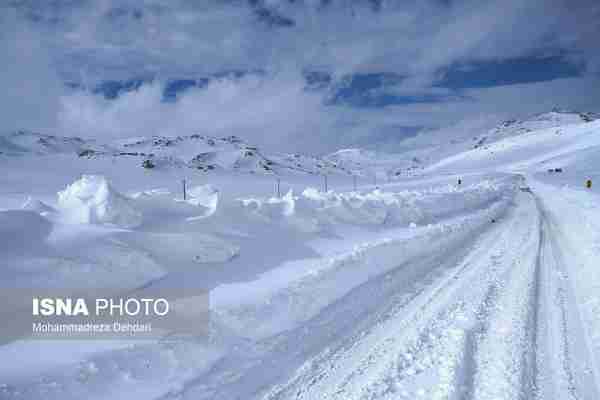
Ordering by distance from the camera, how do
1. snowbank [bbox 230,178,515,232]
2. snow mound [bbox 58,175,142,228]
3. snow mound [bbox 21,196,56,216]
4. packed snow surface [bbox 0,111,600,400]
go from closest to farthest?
packed snow surface [bbox 0,111,600,400], snow mound [bbox 58,175,142,228], snow mound [bbox 21,196,56,216], snowbank [bbox 230,178,515,232]

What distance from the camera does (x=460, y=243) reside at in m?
11.5

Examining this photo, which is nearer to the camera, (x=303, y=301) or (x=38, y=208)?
(x=303, y=301)

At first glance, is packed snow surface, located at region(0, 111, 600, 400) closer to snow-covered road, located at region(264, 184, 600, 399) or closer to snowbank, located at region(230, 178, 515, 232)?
snow-covered road, located at region(264, 184, 600, 399)

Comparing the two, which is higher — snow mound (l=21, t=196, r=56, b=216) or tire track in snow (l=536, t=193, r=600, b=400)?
snow mound (l=21, t=196, r=56, b=216)

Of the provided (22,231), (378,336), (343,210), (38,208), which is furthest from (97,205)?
(343,210)

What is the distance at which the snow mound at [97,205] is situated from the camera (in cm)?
867

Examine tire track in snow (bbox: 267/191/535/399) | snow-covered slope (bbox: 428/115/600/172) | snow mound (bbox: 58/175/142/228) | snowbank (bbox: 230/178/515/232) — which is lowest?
tire track in snow (bbox: 267/191/535/399)

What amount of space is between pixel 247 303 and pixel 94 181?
5.18m

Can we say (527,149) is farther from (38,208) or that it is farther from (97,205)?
(38,208)

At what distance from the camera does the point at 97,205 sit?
8.84 m

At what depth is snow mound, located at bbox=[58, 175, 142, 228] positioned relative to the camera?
867cm

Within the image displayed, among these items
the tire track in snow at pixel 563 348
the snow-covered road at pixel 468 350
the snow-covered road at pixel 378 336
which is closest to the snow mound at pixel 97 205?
the snow-covered road at pixel 378 336

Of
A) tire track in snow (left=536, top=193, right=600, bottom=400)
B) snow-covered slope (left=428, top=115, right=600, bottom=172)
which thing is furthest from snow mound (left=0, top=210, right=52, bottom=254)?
snow-covered slope (left=428, top=115, right=600, bottom=172)

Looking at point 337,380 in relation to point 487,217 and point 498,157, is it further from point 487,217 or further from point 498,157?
point 498,157
